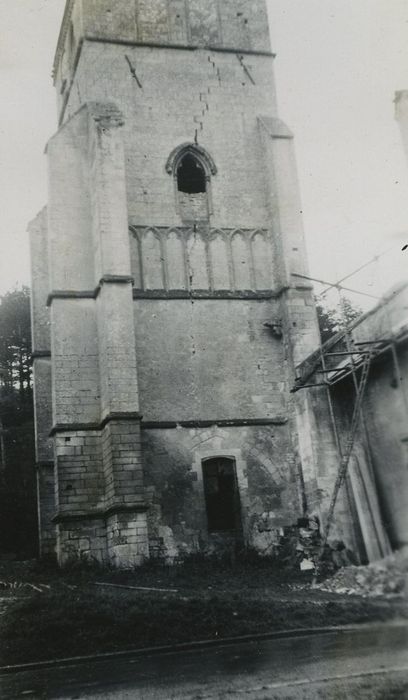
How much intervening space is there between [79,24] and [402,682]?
61.6 ft

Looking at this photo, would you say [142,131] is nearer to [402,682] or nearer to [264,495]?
[264,495]

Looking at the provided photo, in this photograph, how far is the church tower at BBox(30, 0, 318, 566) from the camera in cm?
1586

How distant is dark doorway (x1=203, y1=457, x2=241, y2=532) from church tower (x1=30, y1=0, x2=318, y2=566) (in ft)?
0.14

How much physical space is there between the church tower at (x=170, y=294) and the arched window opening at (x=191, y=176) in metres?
0.04

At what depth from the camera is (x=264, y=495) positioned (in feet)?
54.9

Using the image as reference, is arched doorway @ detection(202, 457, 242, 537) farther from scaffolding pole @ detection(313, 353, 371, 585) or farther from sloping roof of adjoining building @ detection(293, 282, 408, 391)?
sloping roof of adjoining building @ detection(293, 282, 408, 391)

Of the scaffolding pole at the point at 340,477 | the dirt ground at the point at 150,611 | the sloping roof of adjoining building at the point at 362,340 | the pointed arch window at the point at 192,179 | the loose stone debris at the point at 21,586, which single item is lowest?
the dirt ground at the point at 150,611

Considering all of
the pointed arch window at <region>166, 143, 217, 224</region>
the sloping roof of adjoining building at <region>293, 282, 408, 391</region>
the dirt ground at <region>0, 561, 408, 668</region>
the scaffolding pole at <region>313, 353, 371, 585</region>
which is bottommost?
the dirt ground at <region>0, 561, 408, 668</region>

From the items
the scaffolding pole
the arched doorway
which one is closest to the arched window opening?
the arched doorway

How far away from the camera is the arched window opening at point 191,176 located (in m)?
19.0

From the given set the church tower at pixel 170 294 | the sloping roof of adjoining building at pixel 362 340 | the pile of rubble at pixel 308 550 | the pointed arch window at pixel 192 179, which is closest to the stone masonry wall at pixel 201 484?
the church tower at pixel 170 294

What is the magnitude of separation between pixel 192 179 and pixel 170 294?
3581 millimetres

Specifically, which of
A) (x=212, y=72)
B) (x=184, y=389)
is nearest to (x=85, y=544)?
(x=184, y=389)

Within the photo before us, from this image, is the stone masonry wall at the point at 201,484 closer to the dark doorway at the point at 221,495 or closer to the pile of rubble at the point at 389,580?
the dark doorway at the point at 221,495
